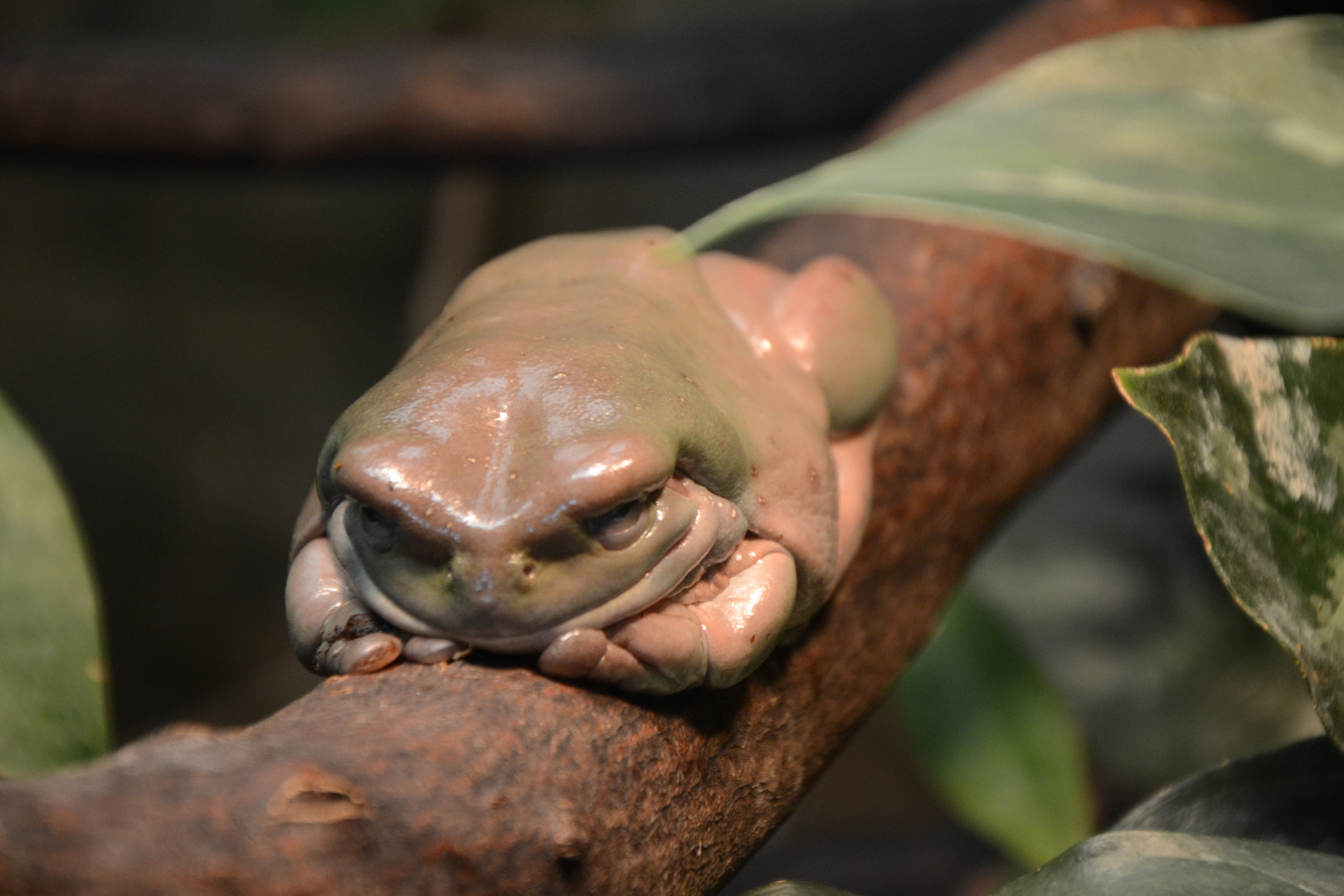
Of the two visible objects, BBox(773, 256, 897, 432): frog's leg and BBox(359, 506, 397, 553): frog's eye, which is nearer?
BBox(359, 506, 397, 553): frog's eye

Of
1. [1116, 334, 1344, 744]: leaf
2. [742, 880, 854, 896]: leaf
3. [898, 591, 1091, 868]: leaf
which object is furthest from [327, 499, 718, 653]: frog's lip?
[898, 591, 1091, 868]: leaf

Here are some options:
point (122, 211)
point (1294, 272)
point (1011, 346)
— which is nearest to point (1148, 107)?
point (1294, 272)

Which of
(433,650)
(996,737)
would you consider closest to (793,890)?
(433,650)

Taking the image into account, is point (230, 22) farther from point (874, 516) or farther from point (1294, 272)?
point (1294, 272)

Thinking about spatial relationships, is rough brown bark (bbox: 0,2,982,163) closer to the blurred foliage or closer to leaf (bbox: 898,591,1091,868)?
the blurred foliage

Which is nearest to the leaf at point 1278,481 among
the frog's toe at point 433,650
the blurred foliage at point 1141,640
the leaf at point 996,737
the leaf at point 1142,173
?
the leaf at point 1142,173

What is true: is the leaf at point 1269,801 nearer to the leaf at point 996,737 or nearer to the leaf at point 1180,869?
the leaf at point 1180,869

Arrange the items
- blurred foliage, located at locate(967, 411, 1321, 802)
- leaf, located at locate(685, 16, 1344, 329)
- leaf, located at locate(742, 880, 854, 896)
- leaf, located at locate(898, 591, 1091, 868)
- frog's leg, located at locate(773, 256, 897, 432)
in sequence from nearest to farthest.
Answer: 1. leaf, located at locate(685, 16, 1344, 329)
2. leaf, located at locate(742, 880, 854, 896)
3. frog's leg, located at locate(773, 256, 897, 432)
4. leaf, located at locate(898, 591, 1091, 868)
5. blurred foliage, located at locate(967, 411, 1321, 802)
